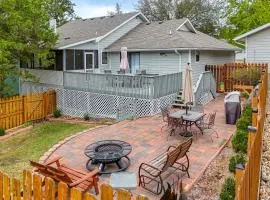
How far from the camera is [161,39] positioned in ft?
67.8

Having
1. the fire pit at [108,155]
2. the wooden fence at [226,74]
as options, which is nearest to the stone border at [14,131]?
the fire pit at [108,155]

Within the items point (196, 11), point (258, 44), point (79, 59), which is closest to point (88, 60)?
point (79, 59)

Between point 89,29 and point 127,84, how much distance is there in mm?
10626

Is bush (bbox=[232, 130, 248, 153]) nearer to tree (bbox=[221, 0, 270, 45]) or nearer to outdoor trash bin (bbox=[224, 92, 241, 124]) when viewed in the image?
outdoor trash bin (bbox=[224, 92, 241, 124])

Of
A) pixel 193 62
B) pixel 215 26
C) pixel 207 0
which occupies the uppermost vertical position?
pixel 207 0

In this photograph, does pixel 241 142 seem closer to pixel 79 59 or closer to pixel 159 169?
pixel 159 169

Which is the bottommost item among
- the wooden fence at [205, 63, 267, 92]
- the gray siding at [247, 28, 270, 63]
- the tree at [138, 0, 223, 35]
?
the wooden fence at [205, 63, 267, 92]

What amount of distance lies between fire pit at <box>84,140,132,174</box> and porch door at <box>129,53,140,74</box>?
12444 millimetres

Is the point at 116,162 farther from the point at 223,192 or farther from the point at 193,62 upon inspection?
the point at 193,62

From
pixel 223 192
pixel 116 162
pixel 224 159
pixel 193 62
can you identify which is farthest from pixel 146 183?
pixel 193 62

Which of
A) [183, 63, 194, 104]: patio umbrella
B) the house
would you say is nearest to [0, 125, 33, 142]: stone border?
the house

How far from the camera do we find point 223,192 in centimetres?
598

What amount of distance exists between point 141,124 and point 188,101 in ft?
8.93

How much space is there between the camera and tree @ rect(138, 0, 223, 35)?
45.1 meters
